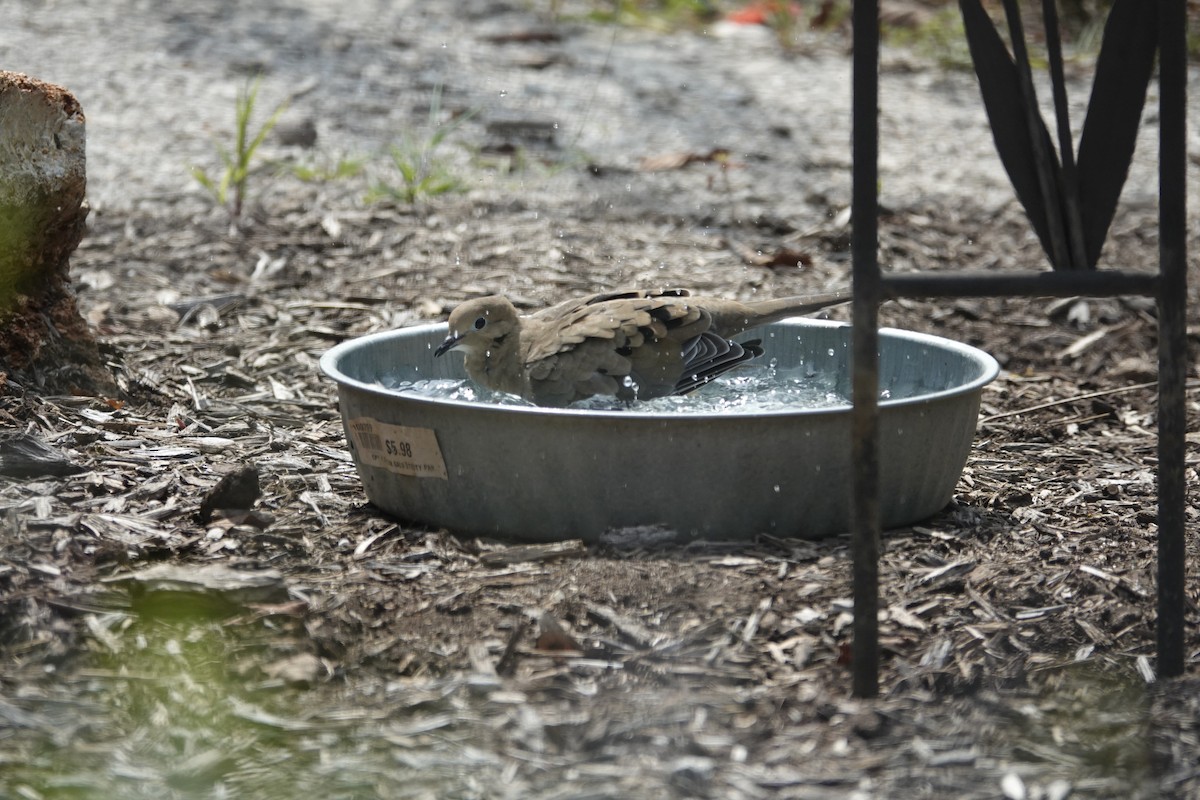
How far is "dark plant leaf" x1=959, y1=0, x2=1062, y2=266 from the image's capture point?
3.17 m

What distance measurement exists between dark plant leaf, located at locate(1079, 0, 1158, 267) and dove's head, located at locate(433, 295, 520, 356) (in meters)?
2.08

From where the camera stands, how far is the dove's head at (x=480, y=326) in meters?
4.66

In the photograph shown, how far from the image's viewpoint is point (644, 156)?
9047 mm

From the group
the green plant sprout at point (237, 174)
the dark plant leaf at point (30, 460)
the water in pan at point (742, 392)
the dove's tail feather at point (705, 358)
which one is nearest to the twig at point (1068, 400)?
the water in pan at point (742, 392)

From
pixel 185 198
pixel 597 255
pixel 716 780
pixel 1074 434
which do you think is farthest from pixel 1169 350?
pixel 185 198

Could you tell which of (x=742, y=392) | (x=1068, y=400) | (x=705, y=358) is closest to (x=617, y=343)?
(x=705, y=358)

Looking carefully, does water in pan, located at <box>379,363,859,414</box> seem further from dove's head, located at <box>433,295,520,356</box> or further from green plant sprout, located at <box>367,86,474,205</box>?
green plant sprout, located at <box>367,86,474,205</box>

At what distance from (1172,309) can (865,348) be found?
2.19 feet

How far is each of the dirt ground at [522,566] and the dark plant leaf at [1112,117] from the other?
103 centimetres

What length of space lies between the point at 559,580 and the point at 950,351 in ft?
5.30

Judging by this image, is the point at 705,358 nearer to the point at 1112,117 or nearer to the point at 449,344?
the point at 449,344

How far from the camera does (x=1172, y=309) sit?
3021mm

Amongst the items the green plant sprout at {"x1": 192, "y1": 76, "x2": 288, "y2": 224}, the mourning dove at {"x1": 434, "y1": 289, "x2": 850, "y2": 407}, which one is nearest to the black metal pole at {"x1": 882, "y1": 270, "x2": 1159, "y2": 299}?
the mourning dove at {"x1": 434, "y1": 289, "x2": 850, "y2": 407}

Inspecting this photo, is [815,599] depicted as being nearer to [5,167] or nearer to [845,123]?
[5,167]
